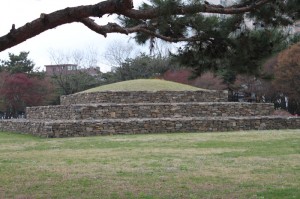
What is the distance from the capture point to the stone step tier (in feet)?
56.0

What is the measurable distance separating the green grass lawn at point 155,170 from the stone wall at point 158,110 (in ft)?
17.2

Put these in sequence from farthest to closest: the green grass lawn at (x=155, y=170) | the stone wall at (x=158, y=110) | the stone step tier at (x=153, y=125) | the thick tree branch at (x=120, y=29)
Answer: the stone wall at (x=158, y=110)
the stone step tier at (x=153, y=125)
the green grass lawn at (x=155, y=170)
the thick tree branch at (x=120, y=29)

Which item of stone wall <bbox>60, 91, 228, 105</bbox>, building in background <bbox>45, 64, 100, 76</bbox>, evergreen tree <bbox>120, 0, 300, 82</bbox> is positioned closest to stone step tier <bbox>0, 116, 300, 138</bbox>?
stone wall <bbox>60, 91, 228, 105</bbox>

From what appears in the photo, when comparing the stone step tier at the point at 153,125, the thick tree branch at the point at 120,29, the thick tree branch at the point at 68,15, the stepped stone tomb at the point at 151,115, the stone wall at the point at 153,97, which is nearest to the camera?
the thick tree branch at the point at 68,15

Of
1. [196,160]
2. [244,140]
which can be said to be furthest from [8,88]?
[196,160]

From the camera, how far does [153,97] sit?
819 inches

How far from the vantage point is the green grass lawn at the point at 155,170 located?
6562mm

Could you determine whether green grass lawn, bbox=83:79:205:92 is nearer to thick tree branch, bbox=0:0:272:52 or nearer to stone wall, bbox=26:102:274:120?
stone wall, bbox=26:102:274:120

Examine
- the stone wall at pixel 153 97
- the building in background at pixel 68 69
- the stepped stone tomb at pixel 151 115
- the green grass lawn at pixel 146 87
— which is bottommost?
the stepped stone tomb at pixel 151 115

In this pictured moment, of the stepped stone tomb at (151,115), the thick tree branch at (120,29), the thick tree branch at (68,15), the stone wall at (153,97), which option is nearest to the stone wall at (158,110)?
the stepped stone tomb at (151,115)

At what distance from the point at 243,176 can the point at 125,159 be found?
10.3ft

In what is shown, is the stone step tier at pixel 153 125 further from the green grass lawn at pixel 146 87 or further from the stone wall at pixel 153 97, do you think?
the green grass lawn at pixel 146 87

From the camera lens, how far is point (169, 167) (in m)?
8.78

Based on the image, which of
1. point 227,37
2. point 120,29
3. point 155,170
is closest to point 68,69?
point 155,170
